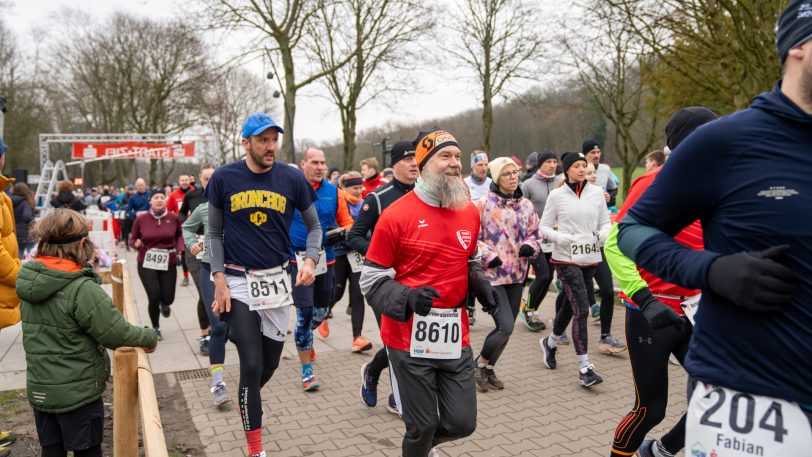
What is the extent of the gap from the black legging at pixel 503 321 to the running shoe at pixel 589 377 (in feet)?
2.68

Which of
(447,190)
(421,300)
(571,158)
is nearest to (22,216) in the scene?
(571,158)

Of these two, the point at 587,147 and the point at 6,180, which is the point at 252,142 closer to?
the point at 6,180

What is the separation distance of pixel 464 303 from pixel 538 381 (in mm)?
2863

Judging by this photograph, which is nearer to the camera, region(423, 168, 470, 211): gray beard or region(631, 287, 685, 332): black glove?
region(631, 287, 685, 332): black glove

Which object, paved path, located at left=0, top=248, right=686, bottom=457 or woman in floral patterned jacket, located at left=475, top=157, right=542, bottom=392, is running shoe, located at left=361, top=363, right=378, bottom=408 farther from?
woman in floral patterned jacket, located at left=475, top=157, right=542, bottom=392

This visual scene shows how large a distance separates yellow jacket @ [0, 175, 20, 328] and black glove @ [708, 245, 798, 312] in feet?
14.7

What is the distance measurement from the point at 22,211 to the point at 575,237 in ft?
29.8

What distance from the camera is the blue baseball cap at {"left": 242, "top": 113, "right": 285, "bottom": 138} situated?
4.30 meters

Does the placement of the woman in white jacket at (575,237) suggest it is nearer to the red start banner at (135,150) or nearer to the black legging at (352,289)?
the black legging at (352,289)

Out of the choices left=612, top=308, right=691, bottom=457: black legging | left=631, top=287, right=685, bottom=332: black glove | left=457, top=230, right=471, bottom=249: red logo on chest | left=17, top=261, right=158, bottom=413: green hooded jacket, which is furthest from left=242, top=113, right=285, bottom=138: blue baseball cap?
left=631, top=287, right=685, bottom=332: black glove

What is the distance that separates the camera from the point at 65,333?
3.44 m

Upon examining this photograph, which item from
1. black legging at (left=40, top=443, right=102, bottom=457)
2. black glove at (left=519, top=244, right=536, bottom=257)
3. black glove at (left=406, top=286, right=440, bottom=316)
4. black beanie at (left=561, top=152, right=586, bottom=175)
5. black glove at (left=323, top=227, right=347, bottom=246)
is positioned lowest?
black legging at (left=40, top=443, right=102, bottom=457)

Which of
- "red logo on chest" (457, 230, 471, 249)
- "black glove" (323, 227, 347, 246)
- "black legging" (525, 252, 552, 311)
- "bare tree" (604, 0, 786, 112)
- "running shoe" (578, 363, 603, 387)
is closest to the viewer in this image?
"red logo on chest" (457, 230, 471, 249)

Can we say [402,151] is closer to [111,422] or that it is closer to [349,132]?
[111,422]
